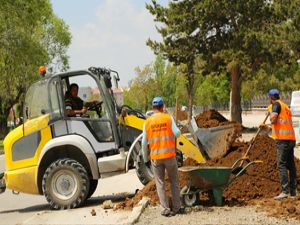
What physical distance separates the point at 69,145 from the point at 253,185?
3.66 m

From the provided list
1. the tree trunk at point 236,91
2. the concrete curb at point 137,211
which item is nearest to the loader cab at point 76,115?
the concrete curb at point 137,211

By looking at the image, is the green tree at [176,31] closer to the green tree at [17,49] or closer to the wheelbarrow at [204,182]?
the green tree at [17,49]

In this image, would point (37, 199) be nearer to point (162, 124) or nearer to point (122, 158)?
point (122, 158)

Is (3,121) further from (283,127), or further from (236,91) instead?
(283,127)

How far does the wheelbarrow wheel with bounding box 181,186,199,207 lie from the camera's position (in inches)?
363

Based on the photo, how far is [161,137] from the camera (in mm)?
8695

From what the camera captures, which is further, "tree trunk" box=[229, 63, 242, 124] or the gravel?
"tree trunk" box=[229, 63, 242, 124]

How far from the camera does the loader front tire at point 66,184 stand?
11.1 m

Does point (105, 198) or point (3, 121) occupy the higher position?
point (3, 121)

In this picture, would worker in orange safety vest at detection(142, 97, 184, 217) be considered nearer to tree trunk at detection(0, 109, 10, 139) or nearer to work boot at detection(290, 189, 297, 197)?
work boot at detection(290, 189, 297, 197)

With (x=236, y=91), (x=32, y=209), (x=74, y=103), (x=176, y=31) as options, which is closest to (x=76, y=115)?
(x=74, y=103)

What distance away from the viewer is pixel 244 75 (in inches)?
1492

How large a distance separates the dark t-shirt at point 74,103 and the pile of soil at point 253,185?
2482 mm

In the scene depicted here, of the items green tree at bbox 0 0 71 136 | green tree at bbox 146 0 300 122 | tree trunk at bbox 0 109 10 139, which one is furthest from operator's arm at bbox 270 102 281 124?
tree trunk at bbox 0 109 10 139
